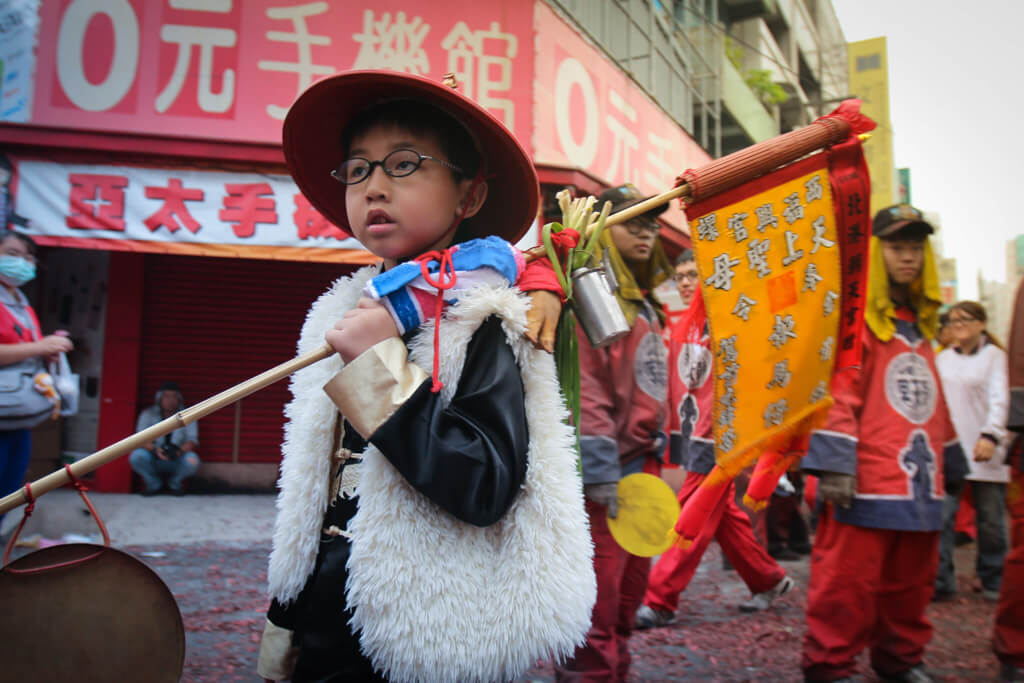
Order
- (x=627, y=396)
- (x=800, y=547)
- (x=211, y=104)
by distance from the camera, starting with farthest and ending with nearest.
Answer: (x=211, y=104) → (x=800, y=547) → (x=627, y=396)

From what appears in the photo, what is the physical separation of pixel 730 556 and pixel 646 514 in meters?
2.35

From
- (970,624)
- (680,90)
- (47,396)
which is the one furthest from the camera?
(680,90)

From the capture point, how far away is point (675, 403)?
16.8 feet

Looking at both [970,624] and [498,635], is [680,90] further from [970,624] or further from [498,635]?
[498,635]

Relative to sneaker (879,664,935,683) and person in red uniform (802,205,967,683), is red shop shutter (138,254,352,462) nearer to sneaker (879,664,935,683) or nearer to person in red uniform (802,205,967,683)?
person in red uniform (802,205,967,683)

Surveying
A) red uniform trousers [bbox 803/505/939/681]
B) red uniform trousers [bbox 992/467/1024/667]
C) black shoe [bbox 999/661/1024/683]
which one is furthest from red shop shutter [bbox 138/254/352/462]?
black shoe [bbox 999/661/1024/683]

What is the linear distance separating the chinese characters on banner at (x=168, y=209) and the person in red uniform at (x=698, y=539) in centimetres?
352

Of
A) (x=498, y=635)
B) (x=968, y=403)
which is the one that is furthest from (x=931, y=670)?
(x=498, y=635)

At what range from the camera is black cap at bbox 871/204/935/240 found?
133 inches

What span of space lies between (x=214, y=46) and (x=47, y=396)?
14.1 ft

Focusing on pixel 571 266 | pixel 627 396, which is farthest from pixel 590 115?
pixel 571 266

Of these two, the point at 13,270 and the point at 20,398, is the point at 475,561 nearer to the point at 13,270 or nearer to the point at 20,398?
the point at 20,398

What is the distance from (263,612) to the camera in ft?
13.8

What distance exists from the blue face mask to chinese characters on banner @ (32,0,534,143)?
3.15 meters
